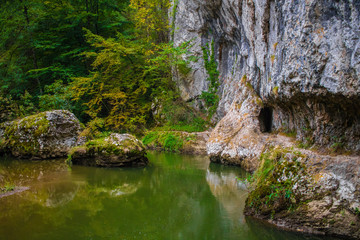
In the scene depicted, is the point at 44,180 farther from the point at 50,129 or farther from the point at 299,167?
the point at 299,167

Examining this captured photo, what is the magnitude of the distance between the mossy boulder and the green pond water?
402 mm

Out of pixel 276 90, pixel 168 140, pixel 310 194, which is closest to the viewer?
pixel 310 194

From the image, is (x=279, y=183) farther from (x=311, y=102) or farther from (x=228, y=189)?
(x=228, y=189)

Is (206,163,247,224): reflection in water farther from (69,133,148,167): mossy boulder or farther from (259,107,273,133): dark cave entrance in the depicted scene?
(69,133,148,167): mossy boulder

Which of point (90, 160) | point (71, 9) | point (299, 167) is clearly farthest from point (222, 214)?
point (71, 9)

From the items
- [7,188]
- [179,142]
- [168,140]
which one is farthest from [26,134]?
[179,142]

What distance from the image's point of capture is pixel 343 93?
4.50 m

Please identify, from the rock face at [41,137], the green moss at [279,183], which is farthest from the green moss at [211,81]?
the green moss at [279,183]

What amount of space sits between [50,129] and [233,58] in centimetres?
951

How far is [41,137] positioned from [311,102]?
1001 cm

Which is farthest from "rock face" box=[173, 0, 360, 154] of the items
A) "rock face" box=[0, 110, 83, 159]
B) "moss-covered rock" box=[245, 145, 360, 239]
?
"rock face" box=[0, 110, 83, 159]

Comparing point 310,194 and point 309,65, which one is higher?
point 309,65

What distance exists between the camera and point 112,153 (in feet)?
31.2

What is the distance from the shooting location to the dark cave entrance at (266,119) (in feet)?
33.0
